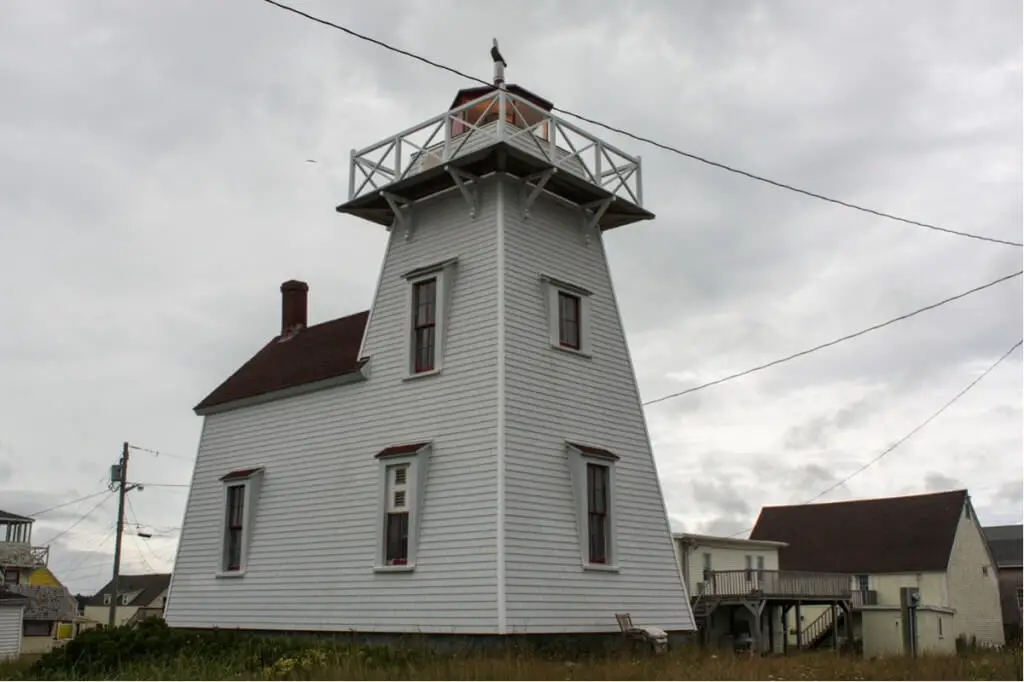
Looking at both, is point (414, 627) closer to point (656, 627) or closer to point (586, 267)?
point (656, 627)

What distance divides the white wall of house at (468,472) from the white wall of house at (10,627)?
24.3 m

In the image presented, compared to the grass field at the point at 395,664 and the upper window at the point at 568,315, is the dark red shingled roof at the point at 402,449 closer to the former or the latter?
the upper window at the point at 568,315

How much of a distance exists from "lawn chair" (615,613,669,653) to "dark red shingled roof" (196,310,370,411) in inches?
297

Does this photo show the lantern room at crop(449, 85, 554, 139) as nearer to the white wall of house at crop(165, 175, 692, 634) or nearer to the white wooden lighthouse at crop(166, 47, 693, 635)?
the white wooden lighthouse at crop(166, 47, 693, 635)

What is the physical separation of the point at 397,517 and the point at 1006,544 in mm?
63966

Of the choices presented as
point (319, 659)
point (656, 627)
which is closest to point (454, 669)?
point (319, 659)

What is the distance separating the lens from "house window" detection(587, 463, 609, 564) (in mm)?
19984

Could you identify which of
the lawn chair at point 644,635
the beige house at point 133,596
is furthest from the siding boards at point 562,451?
the beige house at point 133,596

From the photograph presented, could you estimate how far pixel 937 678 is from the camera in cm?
1520

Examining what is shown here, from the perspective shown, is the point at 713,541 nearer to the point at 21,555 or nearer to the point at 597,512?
the point at 597,512

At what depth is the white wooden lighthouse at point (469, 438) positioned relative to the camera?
1877 centimetres

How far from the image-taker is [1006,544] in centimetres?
7150

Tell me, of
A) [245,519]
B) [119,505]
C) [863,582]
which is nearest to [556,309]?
[245,519]

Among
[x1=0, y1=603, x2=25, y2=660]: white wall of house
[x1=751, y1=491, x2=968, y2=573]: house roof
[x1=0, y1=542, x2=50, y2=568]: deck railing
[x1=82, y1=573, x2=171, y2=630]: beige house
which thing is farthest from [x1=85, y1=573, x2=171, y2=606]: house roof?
[x1=751, y1=491, x2=968, y2=573]: house roof
